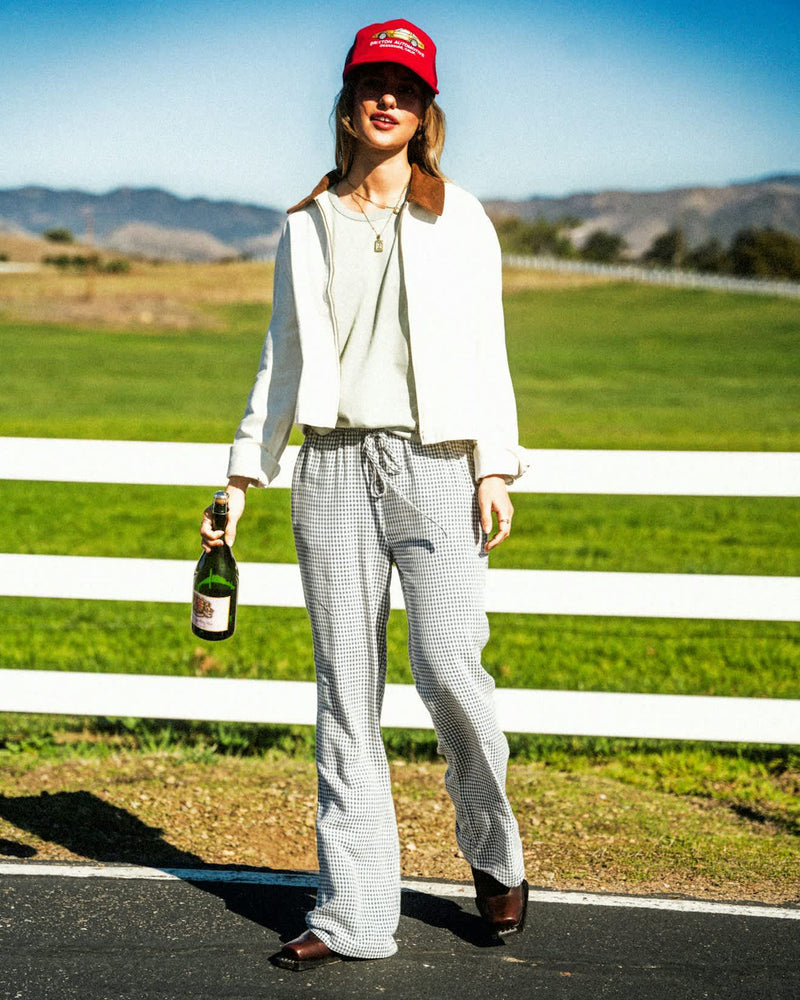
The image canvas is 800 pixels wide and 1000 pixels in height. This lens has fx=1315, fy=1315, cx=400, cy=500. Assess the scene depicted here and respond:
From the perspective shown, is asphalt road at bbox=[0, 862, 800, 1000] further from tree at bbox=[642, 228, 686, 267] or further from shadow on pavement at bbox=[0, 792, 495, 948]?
tree at bbox=[642, 228, 686, 267]

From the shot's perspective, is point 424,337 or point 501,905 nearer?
point 424,337

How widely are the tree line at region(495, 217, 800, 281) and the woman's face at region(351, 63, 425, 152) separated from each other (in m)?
111

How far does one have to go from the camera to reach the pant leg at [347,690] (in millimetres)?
3330

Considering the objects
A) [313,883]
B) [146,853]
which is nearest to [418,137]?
[313,883]

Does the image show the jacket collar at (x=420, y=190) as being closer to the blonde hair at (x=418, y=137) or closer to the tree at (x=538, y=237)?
the blonde hair at (x=418, y=137)

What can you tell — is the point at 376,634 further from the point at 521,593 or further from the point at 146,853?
the point at 521,593

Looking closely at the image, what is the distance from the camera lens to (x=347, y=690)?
11.0 ft

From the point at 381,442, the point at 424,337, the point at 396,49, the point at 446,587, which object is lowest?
A: the point at 446,587

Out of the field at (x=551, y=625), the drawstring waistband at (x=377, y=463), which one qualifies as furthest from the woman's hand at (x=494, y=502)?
the field at (x=551, y=625)

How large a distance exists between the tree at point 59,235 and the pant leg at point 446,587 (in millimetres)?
102252

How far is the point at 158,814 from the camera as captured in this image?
4.74 metres

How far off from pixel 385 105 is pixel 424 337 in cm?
60

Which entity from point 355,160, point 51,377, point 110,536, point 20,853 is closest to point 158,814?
point 20,853

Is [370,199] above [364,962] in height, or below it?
above
